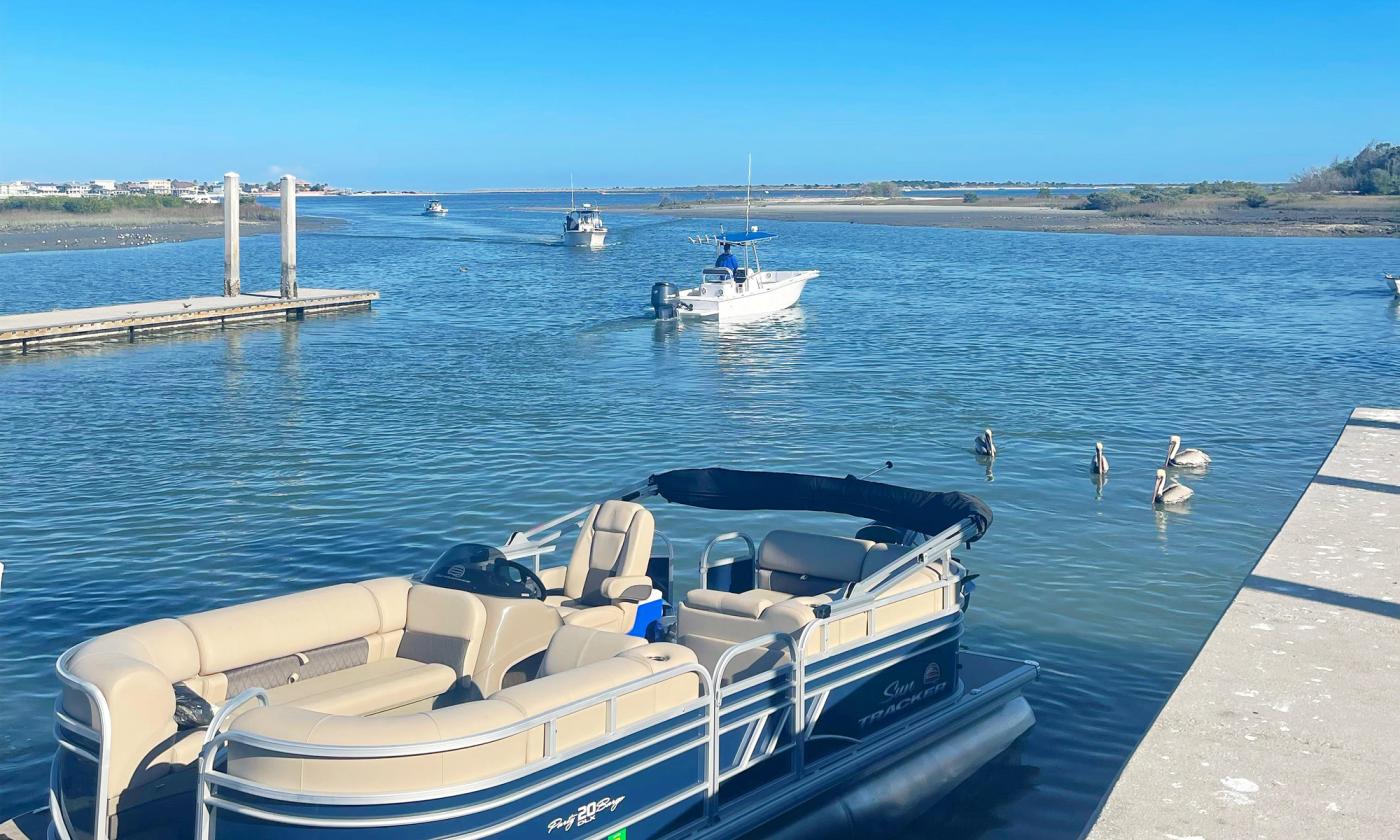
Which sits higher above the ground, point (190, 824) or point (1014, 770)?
point (190, 824)

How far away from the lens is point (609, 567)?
35.6ft

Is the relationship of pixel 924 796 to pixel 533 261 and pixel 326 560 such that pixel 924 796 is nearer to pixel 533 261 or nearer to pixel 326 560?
pixel 326 560

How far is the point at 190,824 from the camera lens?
→ 7.33m

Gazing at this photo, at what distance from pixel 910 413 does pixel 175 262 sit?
56.5 meters

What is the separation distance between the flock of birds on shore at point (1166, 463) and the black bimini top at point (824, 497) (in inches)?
413

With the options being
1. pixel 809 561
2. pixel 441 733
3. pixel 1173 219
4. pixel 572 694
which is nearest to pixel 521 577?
pixel 809 561

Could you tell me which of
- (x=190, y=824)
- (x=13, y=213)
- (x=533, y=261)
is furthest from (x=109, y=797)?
(x=13, y=213)

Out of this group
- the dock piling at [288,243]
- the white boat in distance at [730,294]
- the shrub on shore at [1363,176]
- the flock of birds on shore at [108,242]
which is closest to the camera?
the white boat in distance at [730,294]

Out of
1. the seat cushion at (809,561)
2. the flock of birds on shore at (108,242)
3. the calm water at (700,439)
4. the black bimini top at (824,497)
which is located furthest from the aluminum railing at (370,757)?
the flock of birds on shore at (108,242)

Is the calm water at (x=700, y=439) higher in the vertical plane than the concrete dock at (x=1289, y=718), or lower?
lower

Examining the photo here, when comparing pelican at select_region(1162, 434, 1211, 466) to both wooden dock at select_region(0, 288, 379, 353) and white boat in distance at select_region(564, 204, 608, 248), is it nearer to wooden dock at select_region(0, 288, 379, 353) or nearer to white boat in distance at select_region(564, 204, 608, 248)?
wooden dock at select_region(0, 288, 379, 353)

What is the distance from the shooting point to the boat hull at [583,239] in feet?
278

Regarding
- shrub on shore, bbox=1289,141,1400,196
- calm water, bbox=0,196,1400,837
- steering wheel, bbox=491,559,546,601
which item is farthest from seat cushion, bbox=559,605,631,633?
shrub on shore, bbox=1289,141,1400,196

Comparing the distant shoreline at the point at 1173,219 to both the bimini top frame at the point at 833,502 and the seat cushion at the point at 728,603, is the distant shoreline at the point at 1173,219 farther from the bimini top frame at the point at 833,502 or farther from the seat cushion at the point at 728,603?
the seat cushion at the point at 728,603
